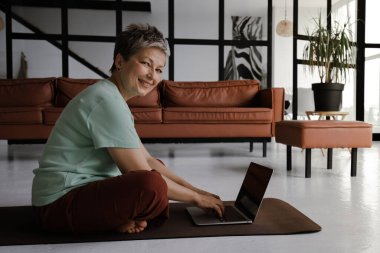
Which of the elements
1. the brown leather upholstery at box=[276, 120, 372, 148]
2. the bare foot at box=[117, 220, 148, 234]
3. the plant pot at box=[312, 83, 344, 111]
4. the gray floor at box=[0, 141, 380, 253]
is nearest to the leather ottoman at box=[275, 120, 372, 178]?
the brown leather upholstery at box=[276, 120, 372, 148]

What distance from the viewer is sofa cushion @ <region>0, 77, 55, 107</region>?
167 inches

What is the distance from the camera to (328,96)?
14.8ft

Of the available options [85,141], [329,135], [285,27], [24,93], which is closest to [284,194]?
[329,135]

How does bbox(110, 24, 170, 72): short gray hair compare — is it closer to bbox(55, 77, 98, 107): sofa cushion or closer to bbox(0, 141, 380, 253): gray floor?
bbox(0, 141, 380, 253): gray floor

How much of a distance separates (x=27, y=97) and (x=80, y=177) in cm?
325

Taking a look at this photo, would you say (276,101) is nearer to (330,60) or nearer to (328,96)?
(328,96)

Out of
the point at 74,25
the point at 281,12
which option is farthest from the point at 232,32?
the point at 74,25

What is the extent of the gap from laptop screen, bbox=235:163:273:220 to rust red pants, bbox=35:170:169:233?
384 mm

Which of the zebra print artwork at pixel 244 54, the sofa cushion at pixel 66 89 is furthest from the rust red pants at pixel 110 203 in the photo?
the zebra print artwork at pixel 244 54

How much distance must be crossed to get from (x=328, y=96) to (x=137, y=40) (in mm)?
3703

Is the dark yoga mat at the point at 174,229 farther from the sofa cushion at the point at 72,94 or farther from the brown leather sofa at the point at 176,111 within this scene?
the sofa cushion at the point at 72,94

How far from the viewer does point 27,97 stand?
4250mm

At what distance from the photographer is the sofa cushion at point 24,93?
4238 mm

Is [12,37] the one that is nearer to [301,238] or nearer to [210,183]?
[210,183]
